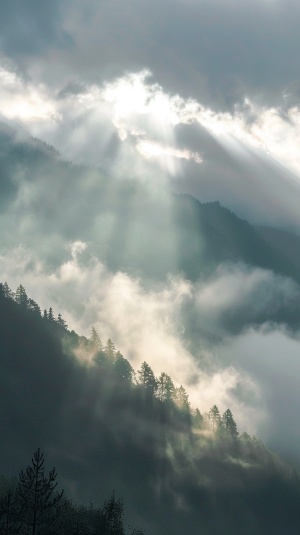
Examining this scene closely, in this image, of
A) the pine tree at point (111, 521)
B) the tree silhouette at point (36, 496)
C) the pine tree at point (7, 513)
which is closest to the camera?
the tree silhouette at point (36, 496)

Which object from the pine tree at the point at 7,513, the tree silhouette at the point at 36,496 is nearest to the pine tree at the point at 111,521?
the tree silhouette at the point at 36,496

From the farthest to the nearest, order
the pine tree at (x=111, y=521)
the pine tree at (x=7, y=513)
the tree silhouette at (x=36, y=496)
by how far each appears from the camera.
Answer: the pine tree at (x=111, y=521), the pine tree at (x=7, y=513), the tree silhouette at (x=36, y=496)

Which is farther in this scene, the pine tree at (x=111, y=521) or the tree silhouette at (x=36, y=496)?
A: the pine tree at (x=111, y=521)

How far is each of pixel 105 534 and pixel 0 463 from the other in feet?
273

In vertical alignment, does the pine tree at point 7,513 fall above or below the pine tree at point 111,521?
below

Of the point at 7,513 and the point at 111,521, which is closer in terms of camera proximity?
the point at 7,513

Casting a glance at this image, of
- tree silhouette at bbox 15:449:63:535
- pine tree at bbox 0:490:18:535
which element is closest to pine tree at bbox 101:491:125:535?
tree silhouette at bbox 15:449:63:535

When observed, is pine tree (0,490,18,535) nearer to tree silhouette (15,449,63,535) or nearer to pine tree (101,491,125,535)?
tree silhouette (15,449,63,535)

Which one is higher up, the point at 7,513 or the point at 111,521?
the point at 111,521

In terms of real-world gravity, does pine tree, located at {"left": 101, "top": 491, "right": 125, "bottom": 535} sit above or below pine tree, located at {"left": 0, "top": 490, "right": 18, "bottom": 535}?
above

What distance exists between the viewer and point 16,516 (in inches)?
3374

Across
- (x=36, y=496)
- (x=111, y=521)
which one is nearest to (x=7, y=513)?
(x=36, y=496)

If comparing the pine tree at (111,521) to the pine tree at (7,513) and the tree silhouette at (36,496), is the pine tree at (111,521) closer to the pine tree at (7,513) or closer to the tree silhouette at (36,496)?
the tree silhouette at (36,496)

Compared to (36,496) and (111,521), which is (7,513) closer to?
(36,496)
